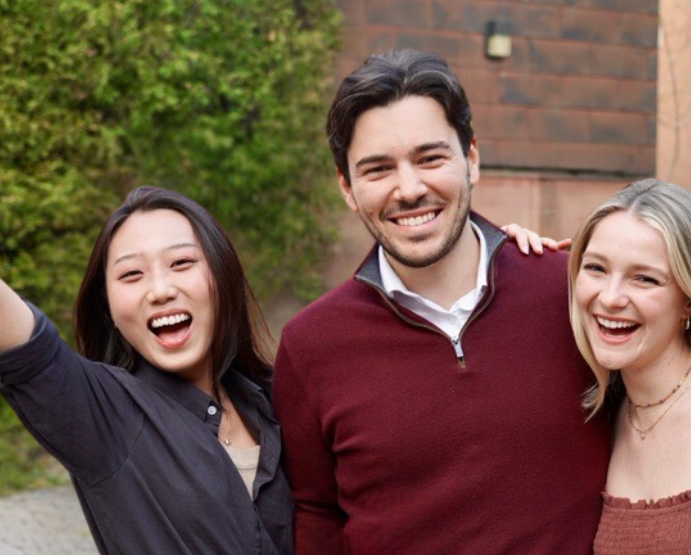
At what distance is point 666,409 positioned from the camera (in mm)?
2557

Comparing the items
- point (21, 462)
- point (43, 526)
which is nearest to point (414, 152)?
point (43, 526)

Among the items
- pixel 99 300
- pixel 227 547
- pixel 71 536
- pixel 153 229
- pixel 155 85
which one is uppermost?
pixel 155 85

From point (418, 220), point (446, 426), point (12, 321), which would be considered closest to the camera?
point (12, 321)

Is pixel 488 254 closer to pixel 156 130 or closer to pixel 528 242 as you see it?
pixel 528 242

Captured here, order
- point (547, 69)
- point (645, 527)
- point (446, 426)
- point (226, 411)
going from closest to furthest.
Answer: point (645, 527) < point (446, 426) < point (226, 411) < point (547, 69)

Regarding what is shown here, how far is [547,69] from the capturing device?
27.8 ft

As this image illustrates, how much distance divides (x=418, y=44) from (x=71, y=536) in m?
4.13

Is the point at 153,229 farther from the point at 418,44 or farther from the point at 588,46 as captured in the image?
the point at 588,46

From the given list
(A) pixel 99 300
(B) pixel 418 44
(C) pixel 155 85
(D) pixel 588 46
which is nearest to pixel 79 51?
(C) pixel 155 85

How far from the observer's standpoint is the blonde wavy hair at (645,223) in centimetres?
245

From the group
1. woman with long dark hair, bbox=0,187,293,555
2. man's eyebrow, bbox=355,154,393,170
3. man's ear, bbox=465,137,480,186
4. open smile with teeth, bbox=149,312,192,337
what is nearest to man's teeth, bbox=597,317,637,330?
man's ear, bbox=465,137,480,186

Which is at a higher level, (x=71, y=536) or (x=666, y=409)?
(x=666, y=409)

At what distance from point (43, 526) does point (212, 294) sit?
3.56 meters

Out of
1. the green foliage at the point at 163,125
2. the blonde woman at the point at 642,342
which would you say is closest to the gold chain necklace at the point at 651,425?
the blonde woman at the point at 642,342
